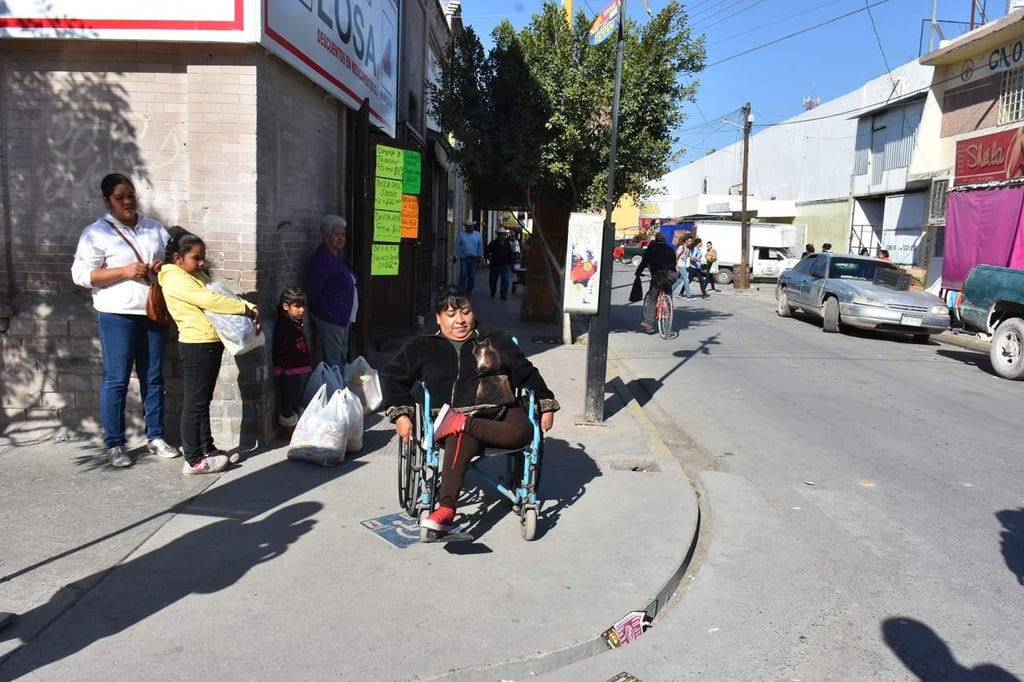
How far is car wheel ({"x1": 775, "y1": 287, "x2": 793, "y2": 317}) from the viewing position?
18.8m

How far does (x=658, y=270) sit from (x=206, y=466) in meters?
10.2

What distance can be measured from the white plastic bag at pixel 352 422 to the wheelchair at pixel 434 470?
1142 millimetres

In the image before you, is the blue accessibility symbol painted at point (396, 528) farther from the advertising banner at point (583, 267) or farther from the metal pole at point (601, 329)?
the advertising banner at point (583, 267)

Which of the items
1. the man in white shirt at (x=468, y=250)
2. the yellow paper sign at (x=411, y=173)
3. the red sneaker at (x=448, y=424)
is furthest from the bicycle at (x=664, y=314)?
the red sneaker at (x=448, y=424)

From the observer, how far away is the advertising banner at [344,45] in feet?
19.8

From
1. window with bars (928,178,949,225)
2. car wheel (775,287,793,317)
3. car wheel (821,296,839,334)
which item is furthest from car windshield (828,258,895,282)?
window with bars (928,178,949,225)

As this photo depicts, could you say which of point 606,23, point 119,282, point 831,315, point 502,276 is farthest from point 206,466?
point 502,276

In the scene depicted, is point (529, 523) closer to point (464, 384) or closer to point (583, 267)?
point (464, 384)

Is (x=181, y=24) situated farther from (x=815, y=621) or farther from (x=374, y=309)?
(x=815, y=621)

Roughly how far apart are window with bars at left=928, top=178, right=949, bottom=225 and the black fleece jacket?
70.1 ft

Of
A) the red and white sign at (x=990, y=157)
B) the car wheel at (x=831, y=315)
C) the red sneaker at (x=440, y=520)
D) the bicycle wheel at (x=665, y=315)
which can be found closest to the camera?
the red sneaker at (x=440, y=520)

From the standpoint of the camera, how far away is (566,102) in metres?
11.2

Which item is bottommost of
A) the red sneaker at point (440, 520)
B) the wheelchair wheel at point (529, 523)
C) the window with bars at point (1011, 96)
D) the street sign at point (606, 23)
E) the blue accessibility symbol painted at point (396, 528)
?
the blue accessibility symbol painted at point (396, 528)

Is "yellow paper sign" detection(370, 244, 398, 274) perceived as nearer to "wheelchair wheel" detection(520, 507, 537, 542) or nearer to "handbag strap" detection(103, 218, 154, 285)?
"handbag strap" detection(103, 218, 154, 285)
